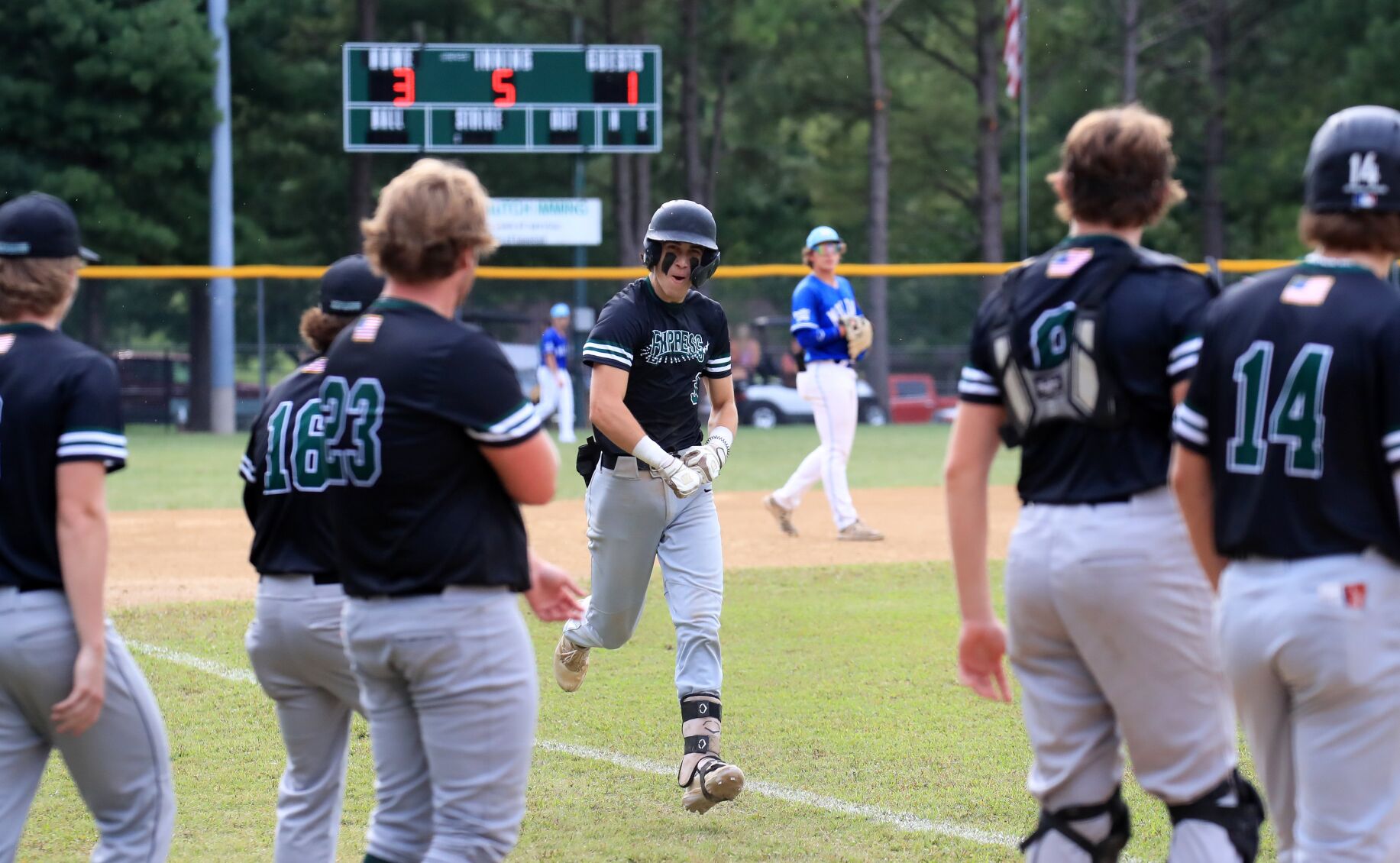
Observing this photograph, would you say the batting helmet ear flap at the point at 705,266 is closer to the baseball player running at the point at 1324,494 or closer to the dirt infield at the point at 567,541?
the baseball player running at the point at 1324,494

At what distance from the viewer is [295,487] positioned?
13.3 ft

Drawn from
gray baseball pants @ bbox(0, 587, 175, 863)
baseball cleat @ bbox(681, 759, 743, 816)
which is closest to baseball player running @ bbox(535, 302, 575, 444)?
baseball cleat @ bbox(681, 759, 743, 816)

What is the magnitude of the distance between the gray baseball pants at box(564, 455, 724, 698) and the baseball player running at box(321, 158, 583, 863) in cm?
242

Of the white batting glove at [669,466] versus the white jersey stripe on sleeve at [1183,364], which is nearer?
the white jersey stripe on sleeve at [1183,364]

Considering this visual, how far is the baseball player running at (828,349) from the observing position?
11.5 meters

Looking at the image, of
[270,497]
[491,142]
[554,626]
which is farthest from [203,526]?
[491,142]

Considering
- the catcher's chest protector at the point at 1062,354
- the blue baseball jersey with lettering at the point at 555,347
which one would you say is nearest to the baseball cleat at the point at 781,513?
the catcher's chest protector at the point at 1062,354

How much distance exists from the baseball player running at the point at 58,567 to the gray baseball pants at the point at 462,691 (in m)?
0.58

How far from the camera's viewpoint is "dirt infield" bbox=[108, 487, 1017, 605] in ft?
34.6

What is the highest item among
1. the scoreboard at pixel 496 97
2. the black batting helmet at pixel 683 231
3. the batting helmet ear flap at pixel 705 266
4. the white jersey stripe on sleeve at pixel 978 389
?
the scoreboard at pixel 496 97

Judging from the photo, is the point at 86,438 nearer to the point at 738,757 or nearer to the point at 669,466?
the point at 669,466

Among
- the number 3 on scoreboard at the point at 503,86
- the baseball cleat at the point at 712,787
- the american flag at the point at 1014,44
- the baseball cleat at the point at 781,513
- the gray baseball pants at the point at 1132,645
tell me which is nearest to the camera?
the gray baseball pants at the point at 1132,645

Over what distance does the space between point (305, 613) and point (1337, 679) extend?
2.42 meters

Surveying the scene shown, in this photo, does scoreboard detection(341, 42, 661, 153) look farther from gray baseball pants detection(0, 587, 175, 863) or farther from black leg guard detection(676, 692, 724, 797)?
gray baseball pants detection(0, 587, 175, 863)
